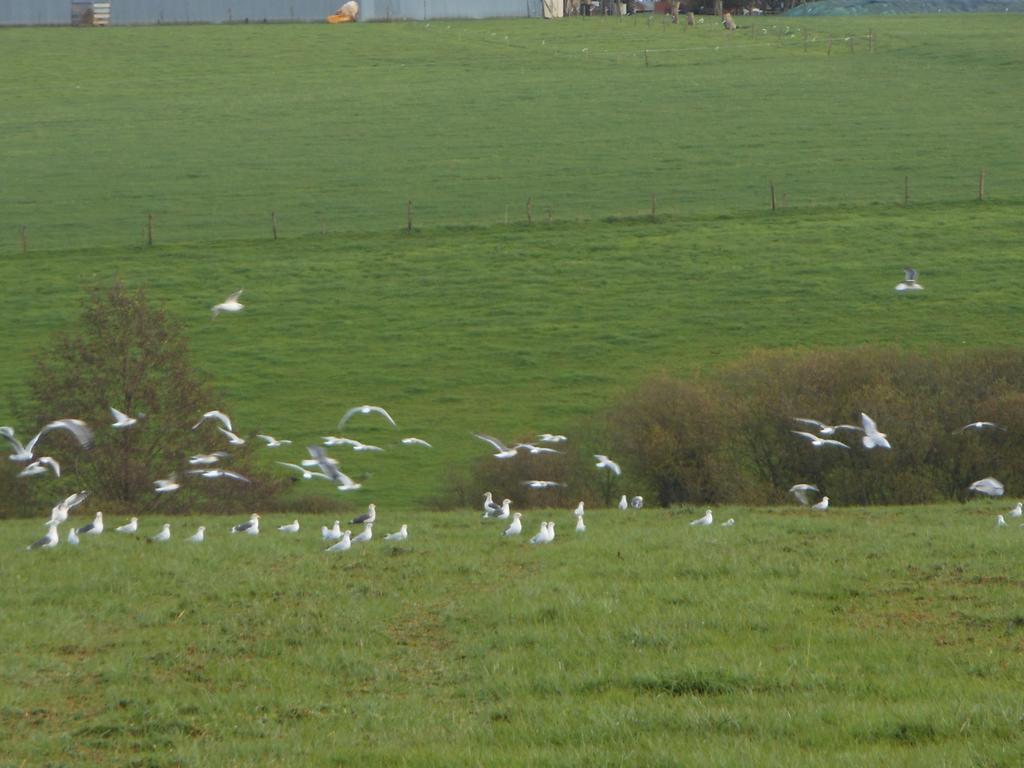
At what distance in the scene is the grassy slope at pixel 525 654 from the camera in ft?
30.5

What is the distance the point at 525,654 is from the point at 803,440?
20684mm

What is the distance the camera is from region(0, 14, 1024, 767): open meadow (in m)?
10.3

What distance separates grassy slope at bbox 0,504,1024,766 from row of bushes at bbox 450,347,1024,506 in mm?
13340

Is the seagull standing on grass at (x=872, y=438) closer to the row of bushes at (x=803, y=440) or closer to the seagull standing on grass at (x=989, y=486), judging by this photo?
the seagull standing on grass at (x=989, y=486)

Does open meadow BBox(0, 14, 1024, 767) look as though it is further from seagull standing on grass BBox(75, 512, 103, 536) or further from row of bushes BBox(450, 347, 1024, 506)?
row of bushes BBox(450, 347, 1024, 506)

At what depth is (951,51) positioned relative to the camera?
336ft

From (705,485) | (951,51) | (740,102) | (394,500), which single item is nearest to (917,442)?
(705,485)

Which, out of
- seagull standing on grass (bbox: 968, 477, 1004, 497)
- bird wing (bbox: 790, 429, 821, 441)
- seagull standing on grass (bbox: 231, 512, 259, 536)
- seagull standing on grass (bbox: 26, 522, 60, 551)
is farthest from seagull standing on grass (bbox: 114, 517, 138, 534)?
seagull standing on grass (bbox: 968, 477, 1004, 497)

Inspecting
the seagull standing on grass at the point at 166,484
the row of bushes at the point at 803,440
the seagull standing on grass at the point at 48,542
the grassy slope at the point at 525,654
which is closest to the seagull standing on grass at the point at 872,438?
the row of bushes at the point at 803,440

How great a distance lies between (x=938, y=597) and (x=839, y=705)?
398 centimetres

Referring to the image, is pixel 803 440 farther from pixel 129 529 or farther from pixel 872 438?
pixel 129 529

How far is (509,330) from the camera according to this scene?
165 ft

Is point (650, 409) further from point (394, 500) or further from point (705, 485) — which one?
point (394, 500)

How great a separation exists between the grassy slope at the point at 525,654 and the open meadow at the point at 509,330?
0.05 m
